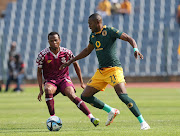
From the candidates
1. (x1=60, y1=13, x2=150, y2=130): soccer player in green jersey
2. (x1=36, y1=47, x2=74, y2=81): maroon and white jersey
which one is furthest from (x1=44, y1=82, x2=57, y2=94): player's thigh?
(x1=60, y1=13, x2=150, y2=130): soccer player in green jersey

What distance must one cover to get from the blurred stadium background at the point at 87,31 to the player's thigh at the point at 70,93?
54.5ft

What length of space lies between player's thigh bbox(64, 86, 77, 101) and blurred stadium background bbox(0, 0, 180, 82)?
54.5 ft

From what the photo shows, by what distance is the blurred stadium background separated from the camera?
25562 millimetres

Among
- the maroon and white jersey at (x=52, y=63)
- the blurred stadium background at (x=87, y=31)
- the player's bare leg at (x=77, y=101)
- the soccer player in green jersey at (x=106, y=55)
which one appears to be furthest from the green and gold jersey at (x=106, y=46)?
the blurred stadium background at (x=87, y=31)

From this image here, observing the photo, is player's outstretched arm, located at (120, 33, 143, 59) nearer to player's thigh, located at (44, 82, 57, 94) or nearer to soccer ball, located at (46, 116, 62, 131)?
player's thigh, located at (44, 82, 57, 94)

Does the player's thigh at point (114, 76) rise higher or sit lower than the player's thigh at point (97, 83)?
higher

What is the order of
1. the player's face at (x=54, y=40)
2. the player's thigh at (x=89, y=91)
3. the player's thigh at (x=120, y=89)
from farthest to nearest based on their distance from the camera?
the player's face at (x=54, y=40) → the player's thigh at (x=89, y=91) → the player's thigh at (x=120, y=89)

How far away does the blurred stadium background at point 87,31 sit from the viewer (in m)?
25.6

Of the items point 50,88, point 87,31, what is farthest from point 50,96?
point 87,31

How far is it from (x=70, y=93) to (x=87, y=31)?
1962 cm

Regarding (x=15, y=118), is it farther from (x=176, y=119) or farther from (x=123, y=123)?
(x=176, y=119)

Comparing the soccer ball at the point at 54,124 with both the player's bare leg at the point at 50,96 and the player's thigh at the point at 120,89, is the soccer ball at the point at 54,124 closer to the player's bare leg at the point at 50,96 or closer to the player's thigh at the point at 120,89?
the player's bare leg at the point at 50,96

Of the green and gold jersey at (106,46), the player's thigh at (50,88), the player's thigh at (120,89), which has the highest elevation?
the green and gold jersey at (106,46)

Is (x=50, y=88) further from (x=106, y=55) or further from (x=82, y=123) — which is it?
(x=106, y=55)
